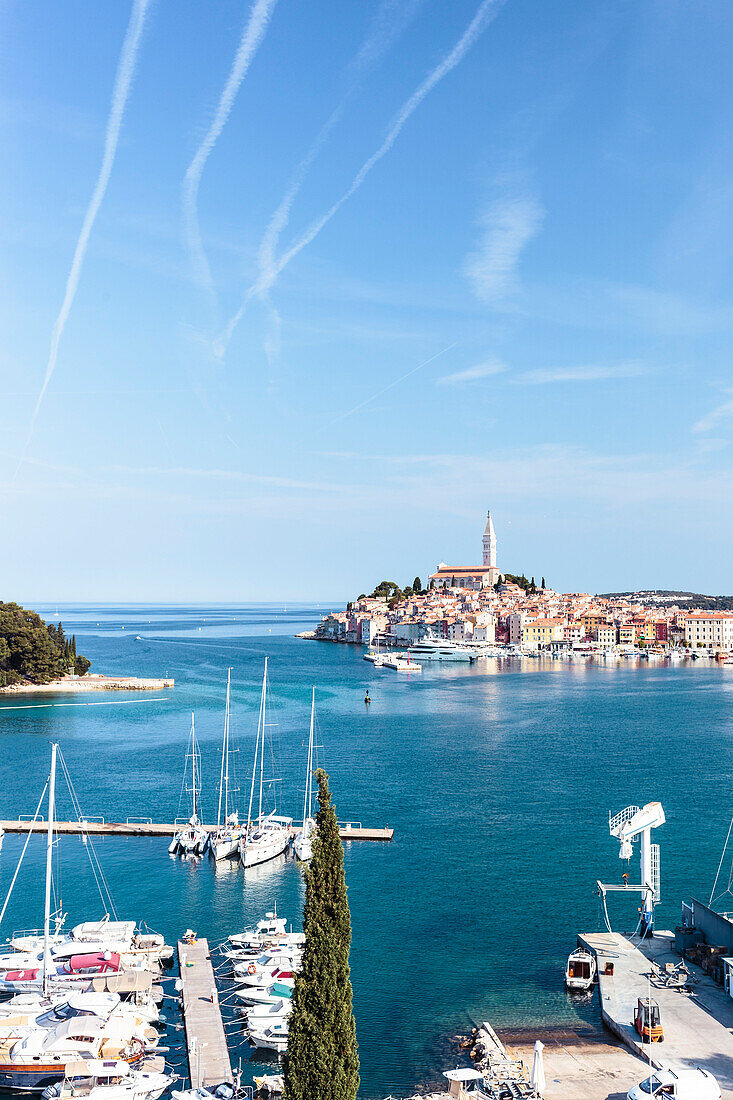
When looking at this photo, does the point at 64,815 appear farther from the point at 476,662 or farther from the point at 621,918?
the point at 476,662

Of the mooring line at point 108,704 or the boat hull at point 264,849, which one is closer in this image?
the boat hull at point 264,849

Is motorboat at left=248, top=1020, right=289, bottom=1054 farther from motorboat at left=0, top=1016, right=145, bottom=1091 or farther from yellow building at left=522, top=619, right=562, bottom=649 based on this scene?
yellow building at left=522, top=619, right=562, bottom=649

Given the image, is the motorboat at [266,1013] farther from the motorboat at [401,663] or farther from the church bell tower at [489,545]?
the church bell tower at [489,545]

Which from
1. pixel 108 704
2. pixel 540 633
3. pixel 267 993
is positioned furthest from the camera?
pixel 540 633

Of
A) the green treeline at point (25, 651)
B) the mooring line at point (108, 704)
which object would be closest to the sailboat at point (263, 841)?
the mooring line at point (108, 704)

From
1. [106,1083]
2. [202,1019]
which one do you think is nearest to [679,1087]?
[202,1019]

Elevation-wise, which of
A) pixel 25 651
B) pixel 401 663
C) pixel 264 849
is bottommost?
pixel 264 849

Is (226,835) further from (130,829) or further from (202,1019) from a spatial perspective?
(202,1019)
